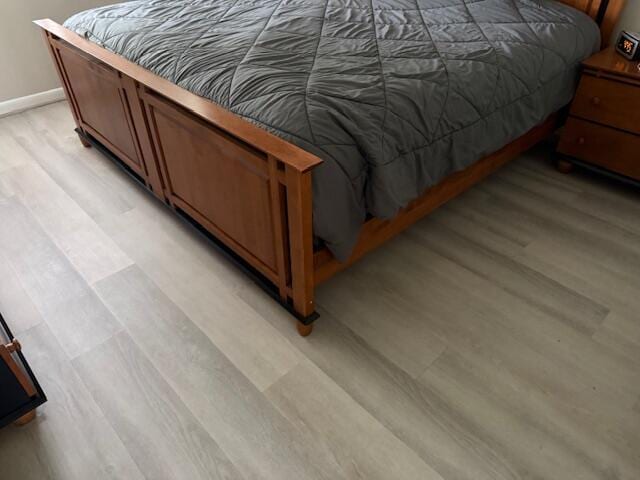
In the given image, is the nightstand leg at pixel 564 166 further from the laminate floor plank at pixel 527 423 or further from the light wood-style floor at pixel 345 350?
the laminate floor plank at pixel 527 423

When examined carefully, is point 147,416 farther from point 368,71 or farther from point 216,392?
point 368,71

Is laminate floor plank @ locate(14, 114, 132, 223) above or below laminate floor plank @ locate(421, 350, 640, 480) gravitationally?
below

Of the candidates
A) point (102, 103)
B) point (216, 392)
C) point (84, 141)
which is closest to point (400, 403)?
point (216, 392)

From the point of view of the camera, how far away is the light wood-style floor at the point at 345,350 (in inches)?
46.8

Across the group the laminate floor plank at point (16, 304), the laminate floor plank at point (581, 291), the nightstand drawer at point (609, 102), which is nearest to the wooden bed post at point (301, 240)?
the laminate floor plank at point (581, 291)

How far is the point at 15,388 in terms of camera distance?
117 centimetres

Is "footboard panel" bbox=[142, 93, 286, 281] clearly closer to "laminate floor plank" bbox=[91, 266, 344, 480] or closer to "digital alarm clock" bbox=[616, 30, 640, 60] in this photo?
"laminate floor plank" bbox=[91, 266, 344, 480]

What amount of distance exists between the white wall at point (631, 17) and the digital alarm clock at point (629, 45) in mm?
155

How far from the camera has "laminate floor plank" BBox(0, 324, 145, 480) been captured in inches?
45.4

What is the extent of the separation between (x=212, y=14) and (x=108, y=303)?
133cm

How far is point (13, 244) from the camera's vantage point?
1.90 metres

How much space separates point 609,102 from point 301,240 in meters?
1.67

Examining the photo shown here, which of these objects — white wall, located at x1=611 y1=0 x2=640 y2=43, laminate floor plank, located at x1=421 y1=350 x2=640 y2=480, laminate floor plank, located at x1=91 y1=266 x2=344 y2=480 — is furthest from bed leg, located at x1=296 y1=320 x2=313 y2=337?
white wall, located at x1=611 y1=0 x2=640 y2=43

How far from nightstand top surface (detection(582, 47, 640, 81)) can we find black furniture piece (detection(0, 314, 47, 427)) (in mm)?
2422
